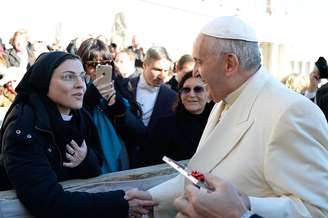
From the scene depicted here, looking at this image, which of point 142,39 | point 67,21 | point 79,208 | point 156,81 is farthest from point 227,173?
point 142,39

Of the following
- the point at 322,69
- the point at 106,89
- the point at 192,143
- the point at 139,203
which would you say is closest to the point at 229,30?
the point at 139,203

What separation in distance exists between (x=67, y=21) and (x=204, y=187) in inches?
511

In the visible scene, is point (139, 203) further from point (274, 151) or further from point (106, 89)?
point (106, 89)

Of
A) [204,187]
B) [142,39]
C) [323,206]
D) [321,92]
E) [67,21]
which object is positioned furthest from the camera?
[142,39]

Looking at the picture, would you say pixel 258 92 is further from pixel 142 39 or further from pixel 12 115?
pixel 142 39

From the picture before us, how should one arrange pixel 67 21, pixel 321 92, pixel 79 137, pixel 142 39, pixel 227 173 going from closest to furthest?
pixel 227 173, pixel 79 137, pixel 321 92, pixel 67 21, pixel 142 39

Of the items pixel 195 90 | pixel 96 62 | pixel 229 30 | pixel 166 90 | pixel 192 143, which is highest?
pixel 229 30

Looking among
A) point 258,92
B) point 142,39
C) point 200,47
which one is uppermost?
point 200,47

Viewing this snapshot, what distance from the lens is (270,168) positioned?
1.82 meters

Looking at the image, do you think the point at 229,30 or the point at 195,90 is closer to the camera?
the point at 229,30

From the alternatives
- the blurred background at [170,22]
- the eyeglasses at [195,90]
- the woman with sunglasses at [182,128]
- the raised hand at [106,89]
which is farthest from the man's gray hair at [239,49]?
the blurred background at [170,22]

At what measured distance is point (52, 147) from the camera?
2.46 m

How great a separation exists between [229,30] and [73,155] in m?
1.06

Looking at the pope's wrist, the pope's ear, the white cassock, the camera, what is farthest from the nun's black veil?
the camera
